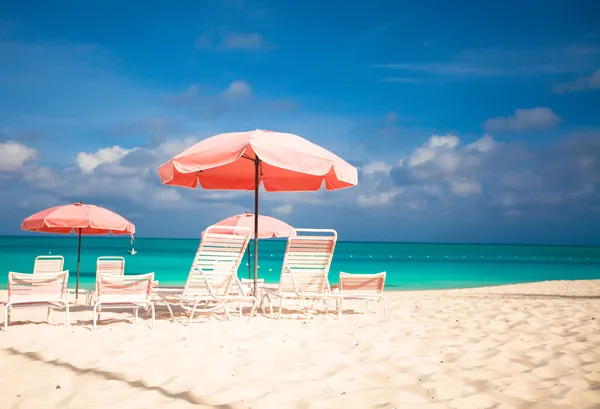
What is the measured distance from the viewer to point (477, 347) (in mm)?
4637

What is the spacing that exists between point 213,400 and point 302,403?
1.71ft

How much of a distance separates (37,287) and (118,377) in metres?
3.04

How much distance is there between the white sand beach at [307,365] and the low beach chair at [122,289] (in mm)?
286

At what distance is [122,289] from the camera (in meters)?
6.02

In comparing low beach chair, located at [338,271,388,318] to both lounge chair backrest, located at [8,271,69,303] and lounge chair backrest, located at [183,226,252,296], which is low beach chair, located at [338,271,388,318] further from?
lounge chair backrest, located at [8,271,69,303]

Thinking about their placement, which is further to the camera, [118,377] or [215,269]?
[215,269]

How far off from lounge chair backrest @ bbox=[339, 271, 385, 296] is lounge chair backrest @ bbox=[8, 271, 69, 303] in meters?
3.26

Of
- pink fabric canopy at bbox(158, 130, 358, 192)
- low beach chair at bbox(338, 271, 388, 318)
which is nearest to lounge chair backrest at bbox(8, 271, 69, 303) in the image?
pink fabric canopy at bbox(158, 130, 358, 192)

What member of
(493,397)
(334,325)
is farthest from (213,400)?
(334,325)

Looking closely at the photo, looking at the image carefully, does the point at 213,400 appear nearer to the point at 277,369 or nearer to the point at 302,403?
the point at 302,403

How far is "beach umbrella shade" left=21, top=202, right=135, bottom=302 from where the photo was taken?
8.61 metres

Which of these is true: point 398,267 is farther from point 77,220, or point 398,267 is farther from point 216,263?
point 216,263

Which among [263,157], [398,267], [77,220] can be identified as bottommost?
[398,267]

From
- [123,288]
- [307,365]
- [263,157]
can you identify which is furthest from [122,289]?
[307,365]
